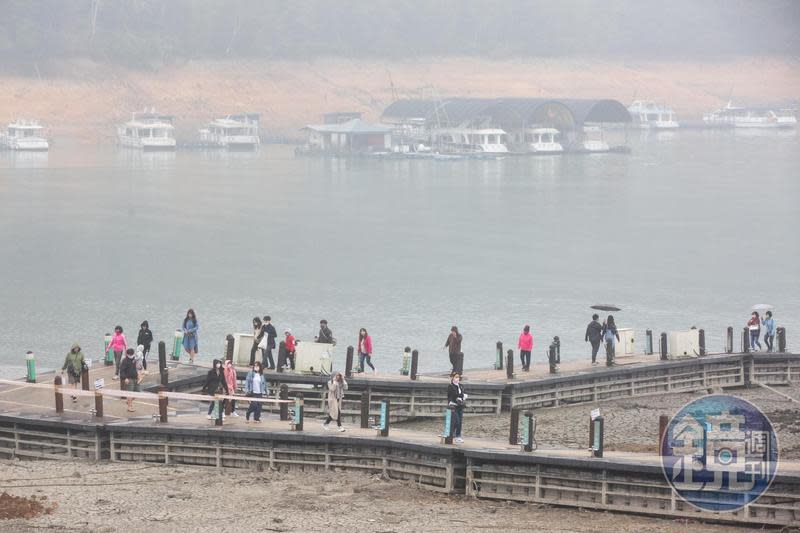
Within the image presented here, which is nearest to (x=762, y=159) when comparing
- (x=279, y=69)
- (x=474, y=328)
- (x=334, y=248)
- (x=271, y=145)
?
(x=271, y=145)

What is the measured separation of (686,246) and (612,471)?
55597 millimetres

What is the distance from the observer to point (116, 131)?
158375 mm

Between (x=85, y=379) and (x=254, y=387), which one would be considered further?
(x=85, y=379)

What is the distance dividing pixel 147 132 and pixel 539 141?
41793mm

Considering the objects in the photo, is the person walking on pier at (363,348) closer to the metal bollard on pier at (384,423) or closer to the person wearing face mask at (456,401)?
the metal bollard on pier at (384,423)

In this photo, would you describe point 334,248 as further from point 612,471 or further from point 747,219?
point 612,471

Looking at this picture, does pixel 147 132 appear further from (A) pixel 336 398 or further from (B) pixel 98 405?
(A) pixel 336 398

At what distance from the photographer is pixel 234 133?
157250 millimetres

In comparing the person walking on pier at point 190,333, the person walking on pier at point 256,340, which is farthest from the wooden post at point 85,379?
the person walking on pier at point 190,333

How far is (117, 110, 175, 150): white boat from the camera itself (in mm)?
150500

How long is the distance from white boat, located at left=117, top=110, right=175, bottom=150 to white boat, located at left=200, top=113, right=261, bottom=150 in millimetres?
4726

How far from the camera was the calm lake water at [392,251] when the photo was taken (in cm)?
4938

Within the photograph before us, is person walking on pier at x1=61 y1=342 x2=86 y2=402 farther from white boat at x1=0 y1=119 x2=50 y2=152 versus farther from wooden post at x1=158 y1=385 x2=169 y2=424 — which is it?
white boat at x1=0 y1=119 x2=50 y2=152

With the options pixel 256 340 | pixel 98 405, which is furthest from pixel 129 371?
pixel 256 340
